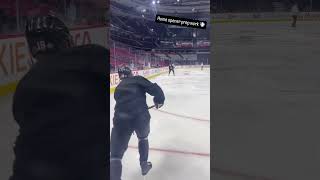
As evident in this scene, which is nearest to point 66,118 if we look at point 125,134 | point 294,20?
point 125,134

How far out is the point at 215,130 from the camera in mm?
2910

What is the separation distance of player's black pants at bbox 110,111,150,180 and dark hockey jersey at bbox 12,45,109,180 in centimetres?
8

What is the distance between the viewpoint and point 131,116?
5.16 feet

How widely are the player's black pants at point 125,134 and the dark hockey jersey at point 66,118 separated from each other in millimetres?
82

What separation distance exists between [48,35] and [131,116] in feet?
1.52

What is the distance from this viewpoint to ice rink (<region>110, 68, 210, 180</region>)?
1.61m

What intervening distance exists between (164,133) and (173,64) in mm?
283

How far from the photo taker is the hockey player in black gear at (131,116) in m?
1.51

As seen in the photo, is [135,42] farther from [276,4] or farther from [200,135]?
[276,4]

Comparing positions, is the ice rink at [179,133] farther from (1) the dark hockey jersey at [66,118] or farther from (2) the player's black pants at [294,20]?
(2) the player's black pants at [294,20]

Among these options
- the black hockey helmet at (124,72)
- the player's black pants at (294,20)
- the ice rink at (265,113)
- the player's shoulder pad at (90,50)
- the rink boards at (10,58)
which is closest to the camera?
the black hockey helmet at (124,72)

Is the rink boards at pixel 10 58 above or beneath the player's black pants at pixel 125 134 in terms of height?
above

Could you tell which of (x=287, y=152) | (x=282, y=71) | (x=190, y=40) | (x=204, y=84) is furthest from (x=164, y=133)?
(x=282, y=71)

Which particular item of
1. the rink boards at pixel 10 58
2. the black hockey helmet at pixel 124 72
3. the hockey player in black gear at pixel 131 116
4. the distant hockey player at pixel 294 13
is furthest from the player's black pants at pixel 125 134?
the distant hockey player at pixel 294 13
